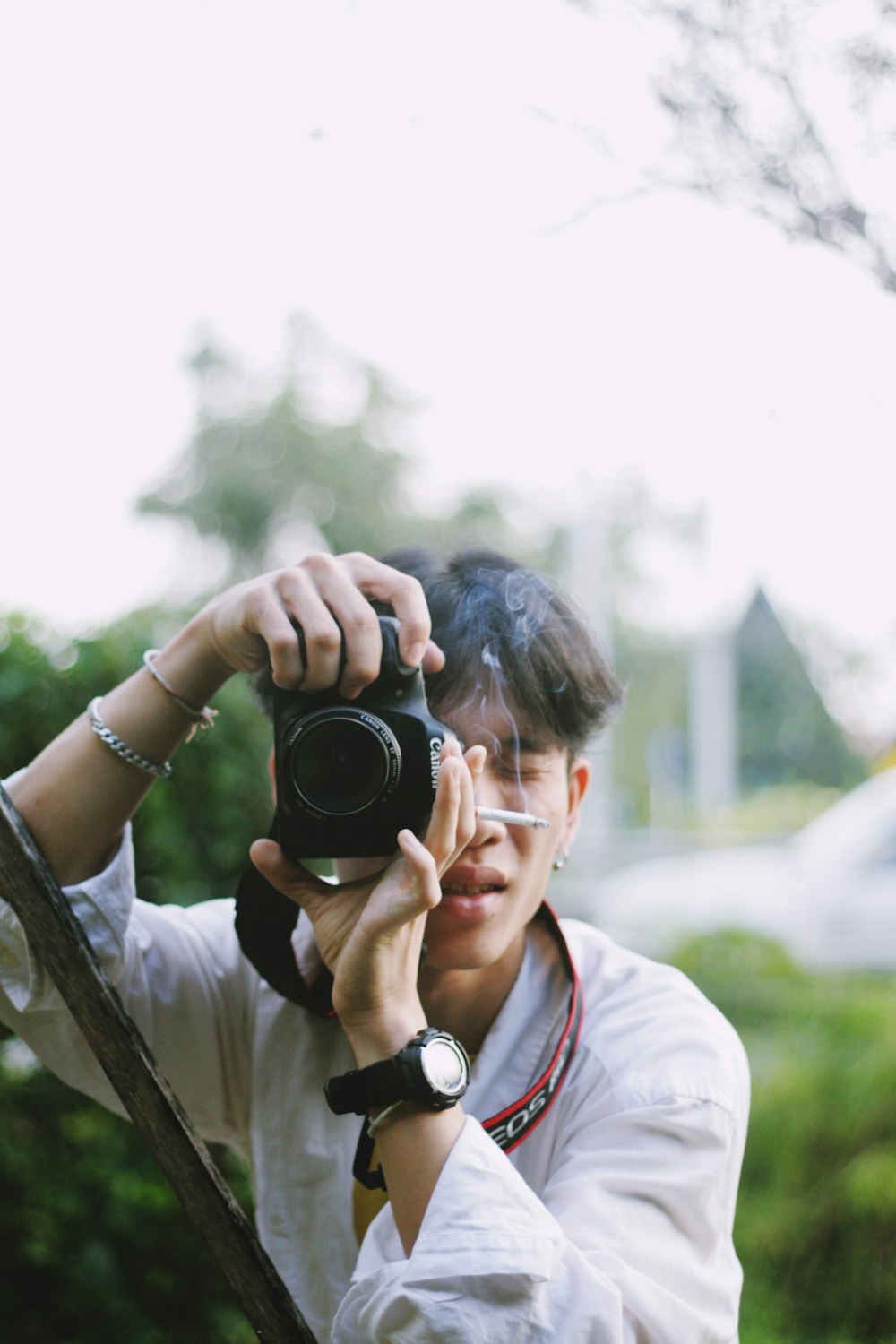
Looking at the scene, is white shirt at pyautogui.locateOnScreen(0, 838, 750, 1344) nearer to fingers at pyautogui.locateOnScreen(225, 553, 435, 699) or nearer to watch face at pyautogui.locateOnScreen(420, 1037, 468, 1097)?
watch face at pyautogui.locateOnScreen(420, 1037, 468, 1097)

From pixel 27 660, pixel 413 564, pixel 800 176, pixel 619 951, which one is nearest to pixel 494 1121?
pixel 619 951

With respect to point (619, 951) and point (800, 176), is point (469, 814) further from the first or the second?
point (800, 176)

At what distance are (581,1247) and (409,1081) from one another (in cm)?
19

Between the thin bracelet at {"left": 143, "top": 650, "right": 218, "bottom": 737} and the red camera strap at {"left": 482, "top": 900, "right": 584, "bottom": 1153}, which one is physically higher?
the thin bracelet at {"left": 143, "top": 650, "right": 218, "bottom": 737}

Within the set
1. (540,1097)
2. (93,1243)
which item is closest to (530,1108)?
(540,1097)

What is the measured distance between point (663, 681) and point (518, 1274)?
57.1 feet

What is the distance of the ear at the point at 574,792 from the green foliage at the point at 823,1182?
73.4 inches

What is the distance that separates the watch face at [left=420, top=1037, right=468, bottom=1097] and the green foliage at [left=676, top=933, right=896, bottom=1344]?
206 centimetres

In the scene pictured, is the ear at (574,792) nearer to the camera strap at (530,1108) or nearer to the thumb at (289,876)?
the camera strap at (530,1108)

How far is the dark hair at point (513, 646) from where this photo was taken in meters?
1.25

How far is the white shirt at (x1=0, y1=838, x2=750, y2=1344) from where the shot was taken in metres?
0.92

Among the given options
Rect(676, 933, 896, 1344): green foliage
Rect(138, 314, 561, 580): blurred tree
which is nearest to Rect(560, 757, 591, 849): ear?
Rect(676, 933, 896, 1344): green foliage

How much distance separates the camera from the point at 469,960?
1.21 meters

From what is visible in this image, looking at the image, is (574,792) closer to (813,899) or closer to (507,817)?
(507,817)
